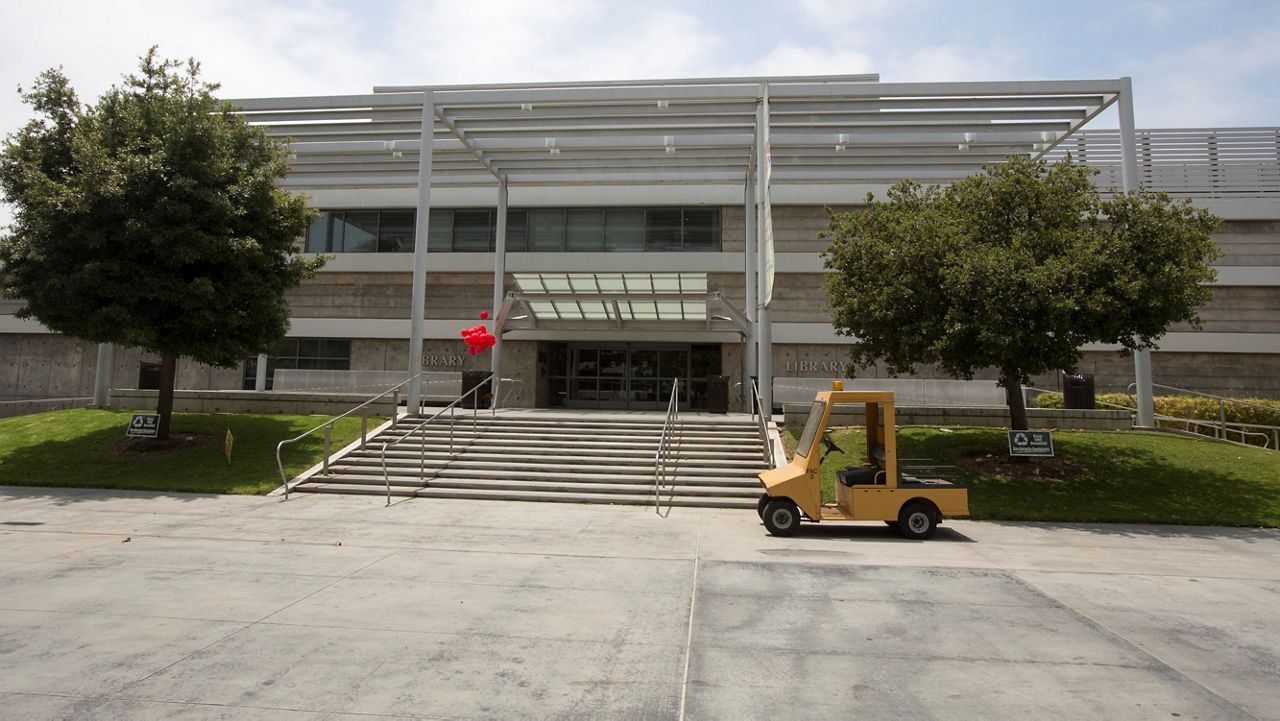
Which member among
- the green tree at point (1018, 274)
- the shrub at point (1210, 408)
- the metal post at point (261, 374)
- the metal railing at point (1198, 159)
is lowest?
the shrub at point (1210, 408)

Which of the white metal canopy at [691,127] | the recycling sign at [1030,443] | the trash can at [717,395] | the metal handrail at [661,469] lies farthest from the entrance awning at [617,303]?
the recycling sign at [1030,443]

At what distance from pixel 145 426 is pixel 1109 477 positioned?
20.3 meters

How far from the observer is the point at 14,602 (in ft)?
18.3

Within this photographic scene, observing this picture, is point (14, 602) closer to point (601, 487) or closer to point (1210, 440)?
point (601, 487)

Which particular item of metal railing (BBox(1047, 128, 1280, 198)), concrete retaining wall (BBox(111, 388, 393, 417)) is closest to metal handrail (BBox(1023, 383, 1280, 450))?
metal railing (BBox(1047, 128, 1280, 198))

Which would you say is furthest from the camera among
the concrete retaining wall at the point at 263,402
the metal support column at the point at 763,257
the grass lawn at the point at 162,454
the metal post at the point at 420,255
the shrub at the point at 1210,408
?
the concrete retaining wall at the point at 263,402

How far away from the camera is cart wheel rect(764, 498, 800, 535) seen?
367 inches

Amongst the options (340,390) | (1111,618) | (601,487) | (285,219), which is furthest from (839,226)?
(340,390)

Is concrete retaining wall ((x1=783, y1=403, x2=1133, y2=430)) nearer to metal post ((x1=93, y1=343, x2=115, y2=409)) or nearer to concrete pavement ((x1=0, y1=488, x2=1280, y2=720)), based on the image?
concrete pavement ((x1=0, y1=488, x2=1280, y2=720))

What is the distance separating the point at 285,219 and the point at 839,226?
12595 mm

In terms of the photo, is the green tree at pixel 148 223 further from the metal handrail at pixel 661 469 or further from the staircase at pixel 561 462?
the metal handrail at pixel 661 469

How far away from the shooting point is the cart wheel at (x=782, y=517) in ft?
30.6

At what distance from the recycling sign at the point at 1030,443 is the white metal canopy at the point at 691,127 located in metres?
8.64

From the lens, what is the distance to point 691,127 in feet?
59.1
